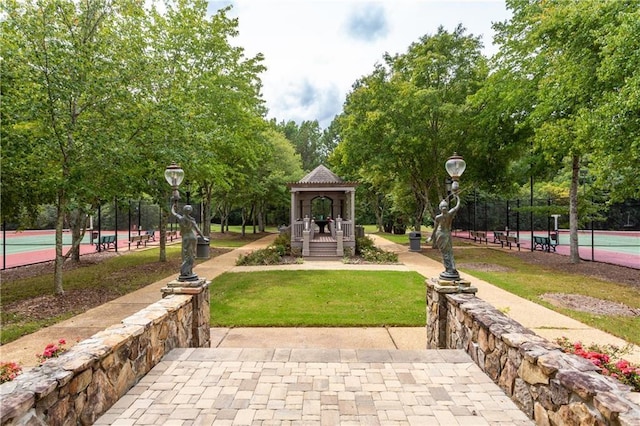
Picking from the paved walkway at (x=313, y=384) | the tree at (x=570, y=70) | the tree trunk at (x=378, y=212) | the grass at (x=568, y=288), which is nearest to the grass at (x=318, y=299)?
the paved walkway at (x=313, y=384)

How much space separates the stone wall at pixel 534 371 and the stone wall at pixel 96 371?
386 cm

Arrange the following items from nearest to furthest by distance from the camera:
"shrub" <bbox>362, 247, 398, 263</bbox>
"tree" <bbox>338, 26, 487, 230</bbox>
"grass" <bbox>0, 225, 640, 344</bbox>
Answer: "grass" <bbox>0, 225, 640, 344</bbox> → "shrub" <bbox>362, 247, 398, 263</bbox> → "tree" <bbox>338, 26, 487, 230</bbox>

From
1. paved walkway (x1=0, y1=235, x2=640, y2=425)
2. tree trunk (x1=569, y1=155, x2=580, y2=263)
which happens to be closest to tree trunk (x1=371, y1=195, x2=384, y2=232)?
tree trunk (x1=569, y1=155, x2=580, y2=263)

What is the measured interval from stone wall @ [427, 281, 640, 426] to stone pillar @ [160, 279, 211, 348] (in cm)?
373

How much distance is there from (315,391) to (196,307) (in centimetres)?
259

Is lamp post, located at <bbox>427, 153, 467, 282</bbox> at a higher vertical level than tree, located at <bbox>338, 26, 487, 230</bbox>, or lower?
lower

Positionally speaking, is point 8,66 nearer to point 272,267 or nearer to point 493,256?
point 272,267

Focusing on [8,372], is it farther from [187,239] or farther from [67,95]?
[67,95]

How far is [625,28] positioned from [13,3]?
1418 centimetres

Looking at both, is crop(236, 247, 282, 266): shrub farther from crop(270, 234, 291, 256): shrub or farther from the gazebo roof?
the gazebo roof

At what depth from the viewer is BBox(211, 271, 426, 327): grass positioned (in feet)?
22.0

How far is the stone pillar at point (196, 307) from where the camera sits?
532 centimetres

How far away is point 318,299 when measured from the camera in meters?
8.26

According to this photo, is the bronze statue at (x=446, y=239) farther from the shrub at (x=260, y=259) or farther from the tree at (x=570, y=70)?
the shrub at (x=260, y=259)
